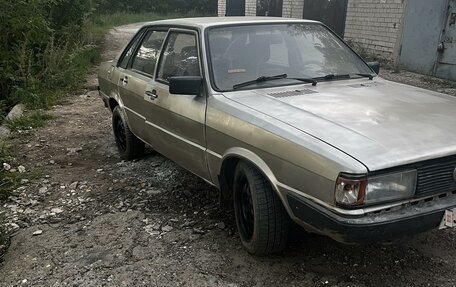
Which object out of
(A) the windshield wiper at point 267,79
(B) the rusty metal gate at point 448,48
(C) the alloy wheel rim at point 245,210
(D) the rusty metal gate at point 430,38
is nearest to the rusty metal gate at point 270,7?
(D) the rusty metal gate at point 430,38

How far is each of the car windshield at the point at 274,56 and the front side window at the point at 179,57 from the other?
7.3 inches

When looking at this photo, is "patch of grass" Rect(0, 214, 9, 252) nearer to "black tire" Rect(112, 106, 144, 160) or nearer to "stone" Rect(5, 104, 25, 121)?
"black tire" Rect(112, 106, 144, 160)

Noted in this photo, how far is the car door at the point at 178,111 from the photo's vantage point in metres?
3.67

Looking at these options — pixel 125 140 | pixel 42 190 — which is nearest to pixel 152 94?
pixel 125 140

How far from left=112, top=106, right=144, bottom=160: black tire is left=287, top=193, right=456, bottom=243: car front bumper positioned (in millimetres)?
2881

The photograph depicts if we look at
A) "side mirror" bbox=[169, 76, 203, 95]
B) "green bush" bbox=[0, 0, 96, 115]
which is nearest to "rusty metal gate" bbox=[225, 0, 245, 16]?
"green bush" bbox=[0, 0, 96, 115]

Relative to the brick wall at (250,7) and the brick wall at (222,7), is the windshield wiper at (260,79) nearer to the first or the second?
the brick wall at (250,7)

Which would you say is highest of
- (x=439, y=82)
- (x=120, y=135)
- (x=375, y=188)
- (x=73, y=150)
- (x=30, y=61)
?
(x=375, y=188)

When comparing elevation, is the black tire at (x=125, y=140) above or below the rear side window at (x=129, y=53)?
below

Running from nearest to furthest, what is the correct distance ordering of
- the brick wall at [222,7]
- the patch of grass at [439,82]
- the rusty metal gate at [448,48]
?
the patch of grass at [439,82] < the rusty metal gate at [448,48] < the brick wall at [222,7]

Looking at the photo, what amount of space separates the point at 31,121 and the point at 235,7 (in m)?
13.2

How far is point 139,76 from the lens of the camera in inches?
185

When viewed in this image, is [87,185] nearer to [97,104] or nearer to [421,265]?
[421,265]

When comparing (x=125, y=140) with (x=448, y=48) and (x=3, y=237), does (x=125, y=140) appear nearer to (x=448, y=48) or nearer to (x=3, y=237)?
→ (x=3, y=237)
